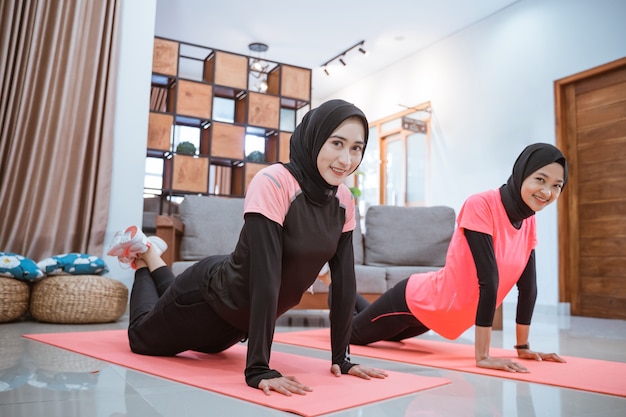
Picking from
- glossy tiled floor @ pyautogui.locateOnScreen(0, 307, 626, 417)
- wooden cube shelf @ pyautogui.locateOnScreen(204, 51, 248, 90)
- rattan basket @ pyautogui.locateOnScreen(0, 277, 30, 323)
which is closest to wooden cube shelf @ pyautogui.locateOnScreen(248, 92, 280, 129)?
wooden cube shelf @ pyautogui.locateOnScreen(204, 51, 248, 90)

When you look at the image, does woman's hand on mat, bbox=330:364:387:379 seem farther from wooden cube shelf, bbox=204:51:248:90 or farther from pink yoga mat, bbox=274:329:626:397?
wooden cube shelf, bbox=204:51:248:90

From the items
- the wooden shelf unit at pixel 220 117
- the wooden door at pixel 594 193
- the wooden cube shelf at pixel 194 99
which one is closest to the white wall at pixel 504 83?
the wooden door at pixel 594 193

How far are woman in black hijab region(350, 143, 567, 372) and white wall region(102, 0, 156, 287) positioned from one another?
7.39 feet

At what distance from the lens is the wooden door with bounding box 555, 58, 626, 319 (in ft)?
15.5

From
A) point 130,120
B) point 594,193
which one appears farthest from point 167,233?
point 594,193

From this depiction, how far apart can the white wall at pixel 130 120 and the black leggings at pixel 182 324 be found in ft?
6.53

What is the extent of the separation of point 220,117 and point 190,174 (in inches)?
40.1

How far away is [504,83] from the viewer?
6.08 metres

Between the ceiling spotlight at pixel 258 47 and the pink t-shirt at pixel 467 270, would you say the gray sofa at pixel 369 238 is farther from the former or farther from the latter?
the ceiling spotlight at pixel 258 47

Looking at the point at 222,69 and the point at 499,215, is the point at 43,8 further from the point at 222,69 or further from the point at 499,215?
the point at 499,215

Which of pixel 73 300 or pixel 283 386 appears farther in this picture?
pixel 73 300

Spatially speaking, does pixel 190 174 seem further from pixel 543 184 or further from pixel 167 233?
pixel 543 184

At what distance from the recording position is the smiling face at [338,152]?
1.42 meters

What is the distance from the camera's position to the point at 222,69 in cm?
526
